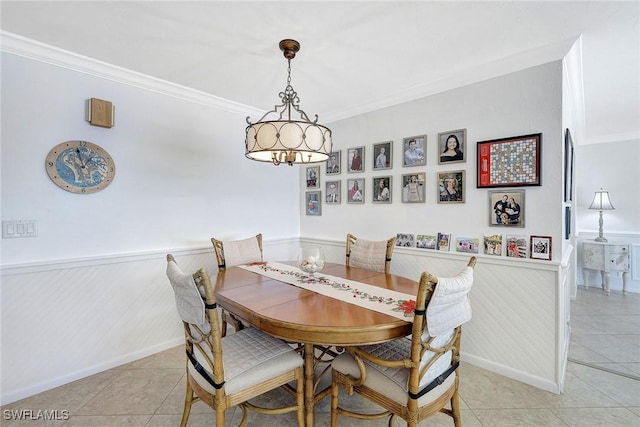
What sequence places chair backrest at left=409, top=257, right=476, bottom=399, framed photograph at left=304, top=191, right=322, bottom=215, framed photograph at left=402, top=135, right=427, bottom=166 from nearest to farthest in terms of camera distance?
chair backrest at left=409, top=257, right=476, bottom=399
framed photograph at left=402, top=135, right=427, bottom=166
framed photograph at left=304, top=191, right=322, bottom=215

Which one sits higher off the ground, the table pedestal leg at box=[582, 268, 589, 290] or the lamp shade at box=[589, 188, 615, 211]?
the lamp shade at box=[589, 188, 615, 211]

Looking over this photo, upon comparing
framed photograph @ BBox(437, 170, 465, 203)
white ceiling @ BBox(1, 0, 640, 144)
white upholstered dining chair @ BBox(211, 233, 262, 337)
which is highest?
white ceiling @ BBox(1, 0, 640, 144)

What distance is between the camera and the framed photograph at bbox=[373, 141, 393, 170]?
9.73ft

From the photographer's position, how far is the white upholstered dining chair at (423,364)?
127cm

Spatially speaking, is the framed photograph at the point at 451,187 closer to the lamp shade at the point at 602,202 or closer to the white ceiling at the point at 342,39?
the white ceiling at the point at 342,39

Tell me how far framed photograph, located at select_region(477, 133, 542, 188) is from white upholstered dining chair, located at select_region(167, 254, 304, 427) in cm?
195

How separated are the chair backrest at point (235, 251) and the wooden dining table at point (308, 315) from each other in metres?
0.49

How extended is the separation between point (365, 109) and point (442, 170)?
109cm

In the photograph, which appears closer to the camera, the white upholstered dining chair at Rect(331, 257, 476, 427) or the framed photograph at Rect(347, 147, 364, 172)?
the white upholstered dining chair at Rect(331, 257, 476, 427)

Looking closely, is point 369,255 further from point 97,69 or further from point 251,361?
point 97,69

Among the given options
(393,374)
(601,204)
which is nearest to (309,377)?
(393,374)

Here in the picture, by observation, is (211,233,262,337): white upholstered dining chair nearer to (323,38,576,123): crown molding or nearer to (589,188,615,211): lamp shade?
(323,38,576,123): crown molding

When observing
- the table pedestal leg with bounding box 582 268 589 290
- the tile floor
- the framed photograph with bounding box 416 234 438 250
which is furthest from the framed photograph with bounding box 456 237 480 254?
the table pedestal leg with bounding box 582 268 589 290

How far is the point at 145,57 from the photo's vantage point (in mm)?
2215
